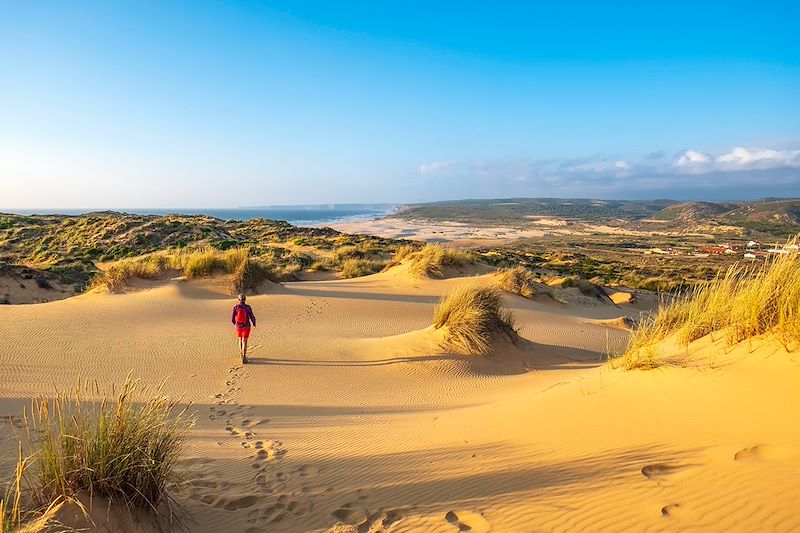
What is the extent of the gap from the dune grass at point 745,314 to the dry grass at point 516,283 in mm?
11405

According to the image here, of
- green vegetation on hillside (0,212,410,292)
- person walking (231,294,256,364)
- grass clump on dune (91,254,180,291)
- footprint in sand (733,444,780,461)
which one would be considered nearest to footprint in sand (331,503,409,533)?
footprint in sand (733,444,780,461)

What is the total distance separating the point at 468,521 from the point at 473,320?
6790 mm

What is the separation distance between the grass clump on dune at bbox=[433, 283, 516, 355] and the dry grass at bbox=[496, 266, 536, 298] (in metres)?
7.82

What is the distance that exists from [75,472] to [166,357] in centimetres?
656

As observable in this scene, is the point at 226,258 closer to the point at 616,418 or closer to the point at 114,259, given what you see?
the point at 616,418

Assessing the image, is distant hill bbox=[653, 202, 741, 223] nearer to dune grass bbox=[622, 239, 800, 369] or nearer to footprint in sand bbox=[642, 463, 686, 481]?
dune grass bbox=[622, 239, 800, 369]

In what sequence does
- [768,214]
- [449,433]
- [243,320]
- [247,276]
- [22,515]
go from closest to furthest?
[22,515] < [449,433] < [243,320] < [247,276] < [768,214]

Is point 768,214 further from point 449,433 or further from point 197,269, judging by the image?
point 449,433

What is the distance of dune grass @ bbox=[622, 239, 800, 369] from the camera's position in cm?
485

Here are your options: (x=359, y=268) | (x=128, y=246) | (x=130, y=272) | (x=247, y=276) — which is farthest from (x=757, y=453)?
(x=128, y=246)

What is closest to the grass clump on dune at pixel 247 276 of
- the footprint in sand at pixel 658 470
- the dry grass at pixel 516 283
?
the dry grass at pixel 516 283

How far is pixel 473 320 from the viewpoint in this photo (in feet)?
32.5

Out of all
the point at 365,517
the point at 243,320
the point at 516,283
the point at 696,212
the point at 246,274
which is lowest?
the point at 516,283

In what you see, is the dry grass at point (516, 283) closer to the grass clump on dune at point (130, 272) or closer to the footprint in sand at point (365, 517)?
the grass clump on dune at point (130, 272)
